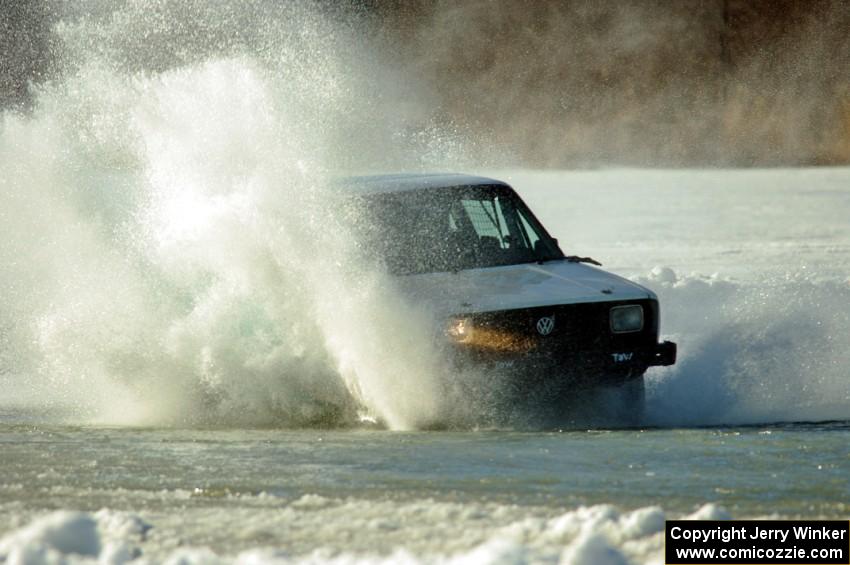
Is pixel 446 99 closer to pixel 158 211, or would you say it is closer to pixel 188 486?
pixel 158 211

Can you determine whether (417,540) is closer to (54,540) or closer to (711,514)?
(711,514)

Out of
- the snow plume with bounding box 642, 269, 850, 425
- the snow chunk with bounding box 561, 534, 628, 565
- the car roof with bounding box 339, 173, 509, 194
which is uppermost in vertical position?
the car roof with bounding box 339, 173, 509, 194

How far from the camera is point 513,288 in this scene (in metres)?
8.37

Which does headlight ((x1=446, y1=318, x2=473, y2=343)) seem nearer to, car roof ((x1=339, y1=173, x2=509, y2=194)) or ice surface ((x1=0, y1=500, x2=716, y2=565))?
car roof ((x1=339, y1=173, x2=509, y2=194))

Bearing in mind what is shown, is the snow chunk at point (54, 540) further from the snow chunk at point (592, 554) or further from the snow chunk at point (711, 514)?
the snow chunk at point (711, 514)

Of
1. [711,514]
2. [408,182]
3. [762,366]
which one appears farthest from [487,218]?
[711,514]

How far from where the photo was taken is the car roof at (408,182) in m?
9.34

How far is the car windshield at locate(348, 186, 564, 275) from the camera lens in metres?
8.88

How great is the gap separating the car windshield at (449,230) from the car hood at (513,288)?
175mm

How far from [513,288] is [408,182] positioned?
57.2 inches

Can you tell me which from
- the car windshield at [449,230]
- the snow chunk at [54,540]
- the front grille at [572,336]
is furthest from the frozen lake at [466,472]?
the car windshield at [449,230]

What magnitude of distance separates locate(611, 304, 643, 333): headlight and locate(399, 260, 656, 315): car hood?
2.5 inches

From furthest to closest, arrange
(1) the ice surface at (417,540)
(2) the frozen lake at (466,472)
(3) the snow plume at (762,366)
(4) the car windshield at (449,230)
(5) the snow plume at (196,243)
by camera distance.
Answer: (3) the snow plume at (762,366)
(4) the car windshield at (449,230)
(5) the snow plume at (196,243)
(2) the frozen lake at (466,472)
(1) the ice surface at (417,540)

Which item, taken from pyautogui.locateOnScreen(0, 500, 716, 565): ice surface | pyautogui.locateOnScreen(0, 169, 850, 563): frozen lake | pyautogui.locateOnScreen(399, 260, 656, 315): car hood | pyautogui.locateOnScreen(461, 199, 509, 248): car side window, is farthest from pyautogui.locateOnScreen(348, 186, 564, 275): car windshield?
pyautogui.locateOnScreen(0, 500, 716, 565): ice surface
